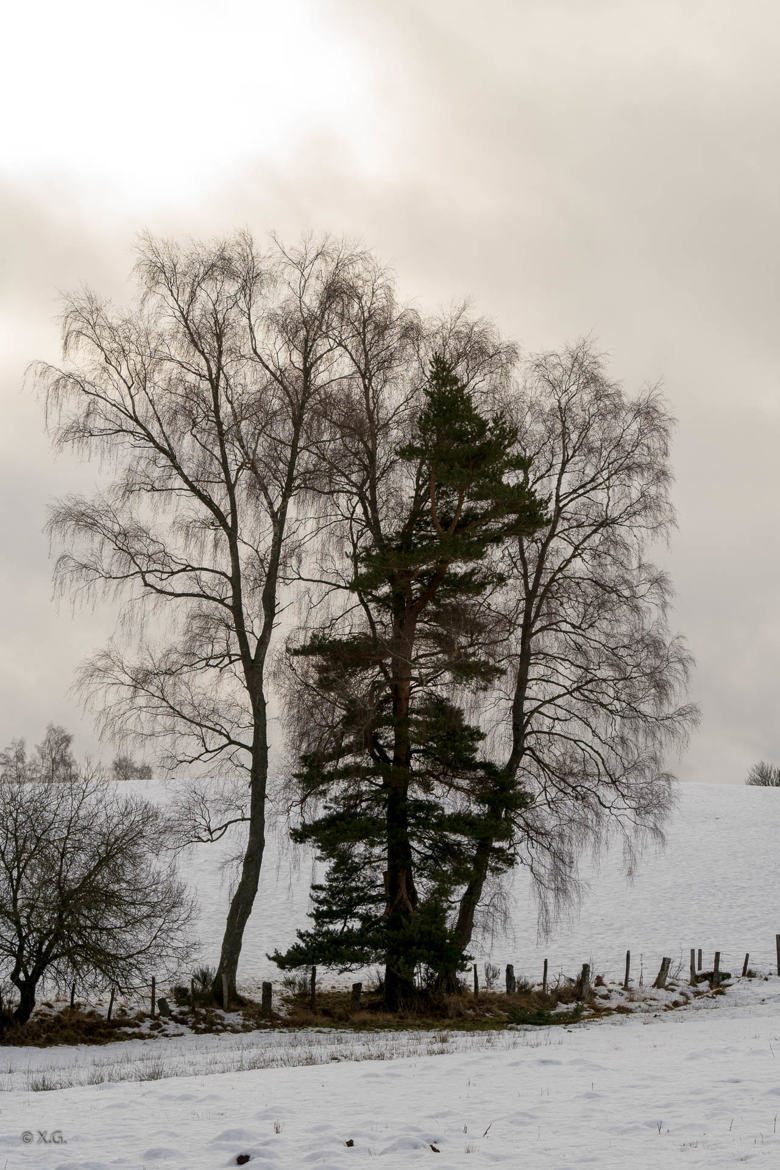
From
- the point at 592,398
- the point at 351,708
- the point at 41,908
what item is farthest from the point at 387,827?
the point at 592,398

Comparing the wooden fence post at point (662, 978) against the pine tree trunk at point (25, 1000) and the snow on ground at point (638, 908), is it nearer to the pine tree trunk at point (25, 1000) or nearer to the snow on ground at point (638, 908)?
the snow on ground at point (638, 908)

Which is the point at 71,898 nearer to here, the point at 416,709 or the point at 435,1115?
the point at 416,709

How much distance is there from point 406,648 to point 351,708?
1.66m

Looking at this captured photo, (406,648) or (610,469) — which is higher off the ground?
(610,469)

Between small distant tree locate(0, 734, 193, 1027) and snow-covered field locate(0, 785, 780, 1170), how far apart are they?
6.66 ft

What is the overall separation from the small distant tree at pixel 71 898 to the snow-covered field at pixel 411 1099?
2029mm

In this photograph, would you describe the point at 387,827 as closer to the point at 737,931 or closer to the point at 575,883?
the point at 575,883

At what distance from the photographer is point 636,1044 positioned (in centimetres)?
1411

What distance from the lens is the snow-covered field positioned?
24.8 feet

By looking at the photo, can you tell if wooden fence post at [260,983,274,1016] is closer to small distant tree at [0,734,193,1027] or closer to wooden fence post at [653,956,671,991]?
small distant tree at [0,734,193,1027]

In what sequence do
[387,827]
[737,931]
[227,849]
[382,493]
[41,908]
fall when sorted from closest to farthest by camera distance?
[41,908], [387,827], [382,493], [737,931], [227,849]

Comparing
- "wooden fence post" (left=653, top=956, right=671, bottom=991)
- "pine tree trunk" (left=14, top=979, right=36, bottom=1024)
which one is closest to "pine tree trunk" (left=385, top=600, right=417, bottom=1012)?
"pine tree trunk" (left=14, top=979, right=36, bottom=1024)

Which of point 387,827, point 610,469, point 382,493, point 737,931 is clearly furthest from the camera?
point 737,931

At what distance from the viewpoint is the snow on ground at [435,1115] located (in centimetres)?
745
